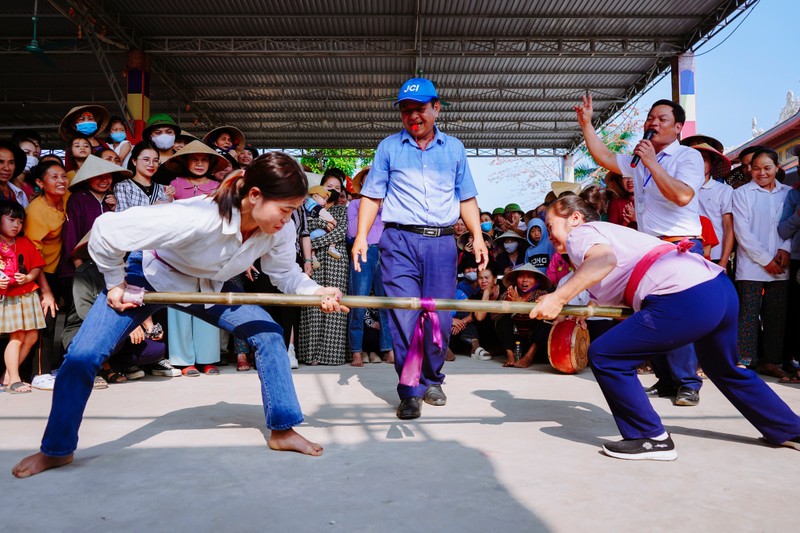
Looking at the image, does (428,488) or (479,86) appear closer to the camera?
(428,488)

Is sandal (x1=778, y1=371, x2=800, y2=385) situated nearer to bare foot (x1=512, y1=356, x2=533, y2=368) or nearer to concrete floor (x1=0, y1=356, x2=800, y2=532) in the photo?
concrete floor (x1=0, y1=356, x2=800, y2=532)

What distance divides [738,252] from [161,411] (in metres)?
4.88

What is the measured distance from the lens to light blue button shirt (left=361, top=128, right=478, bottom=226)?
4.23 metres

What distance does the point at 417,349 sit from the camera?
4.13 m

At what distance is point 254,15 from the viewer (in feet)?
44.2

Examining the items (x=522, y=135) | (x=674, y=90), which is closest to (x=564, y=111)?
(x=522, y=135)

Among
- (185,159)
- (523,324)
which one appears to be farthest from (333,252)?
(523,324)

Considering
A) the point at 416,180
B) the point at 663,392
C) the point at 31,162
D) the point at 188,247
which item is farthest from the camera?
the point at 31,162

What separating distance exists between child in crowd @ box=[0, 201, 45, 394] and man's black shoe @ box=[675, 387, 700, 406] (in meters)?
4.60

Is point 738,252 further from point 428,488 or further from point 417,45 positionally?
point 417,45

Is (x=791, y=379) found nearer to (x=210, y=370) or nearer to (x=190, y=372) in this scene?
Answer: (x=210, y=370)

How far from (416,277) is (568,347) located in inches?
83.0

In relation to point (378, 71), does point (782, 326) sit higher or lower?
lower

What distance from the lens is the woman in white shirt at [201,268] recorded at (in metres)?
2.84
